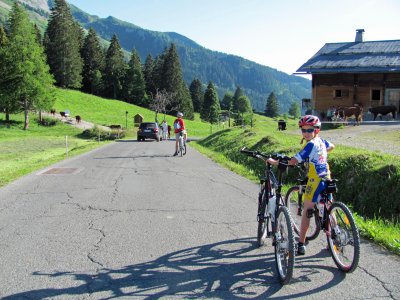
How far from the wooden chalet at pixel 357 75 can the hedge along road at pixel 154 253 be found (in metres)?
28.6

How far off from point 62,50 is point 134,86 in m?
20.1

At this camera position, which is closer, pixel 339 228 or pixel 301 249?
pixel 339 228

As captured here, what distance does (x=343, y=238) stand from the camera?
4.43 m

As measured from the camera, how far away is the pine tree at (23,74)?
53188mm

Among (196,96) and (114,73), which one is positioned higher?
(114,73)

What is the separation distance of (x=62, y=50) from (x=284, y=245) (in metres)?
90.6

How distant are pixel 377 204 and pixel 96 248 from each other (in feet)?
17.7

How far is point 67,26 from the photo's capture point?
86.9 metres

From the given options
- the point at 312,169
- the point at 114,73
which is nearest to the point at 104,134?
the point at 312,169

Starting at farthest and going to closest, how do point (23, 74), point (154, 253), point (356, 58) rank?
point (23, 74) → point (356, 58) → point (154, 253)

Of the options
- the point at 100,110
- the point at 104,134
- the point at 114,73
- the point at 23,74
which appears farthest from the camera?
the point at 114,73

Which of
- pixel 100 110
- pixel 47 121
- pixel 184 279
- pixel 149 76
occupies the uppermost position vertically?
pixel 149 76

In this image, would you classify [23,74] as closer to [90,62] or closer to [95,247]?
[90,62]

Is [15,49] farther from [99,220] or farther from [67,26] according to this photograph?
[99,220]
